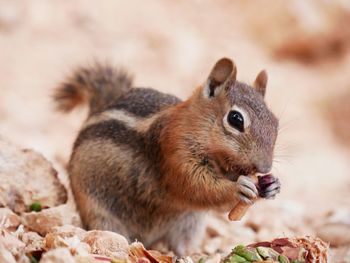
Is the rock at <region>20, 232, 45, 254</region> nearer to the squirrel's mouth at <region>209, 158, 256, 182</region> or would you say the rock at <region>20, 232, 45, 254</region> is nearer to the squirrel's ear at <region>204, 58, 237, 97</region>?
the squirrel's mouth at <region>209, 158, 256, 182</region>

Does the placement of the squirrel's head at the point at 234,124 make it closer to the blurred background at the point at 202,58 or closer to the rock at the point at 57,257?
the rock at the point at 57,257

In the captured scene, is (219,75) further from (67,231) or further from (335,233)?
(335,233)

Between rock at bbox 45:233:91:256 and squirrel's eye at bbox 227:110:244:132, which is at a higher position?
squirrel's eye at bbox 227:110:244:132

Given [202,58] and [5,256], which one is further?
[202,58]

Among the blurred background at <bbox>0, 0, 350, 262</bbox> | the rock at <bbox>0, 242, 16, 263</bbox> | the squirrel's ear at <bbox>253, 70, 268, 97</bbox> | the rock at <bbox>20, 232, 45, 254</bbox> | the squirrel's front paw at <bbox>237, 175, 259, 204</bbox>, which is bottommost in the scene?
the rock at <bbox>0, 242, 16, 263</bbox>

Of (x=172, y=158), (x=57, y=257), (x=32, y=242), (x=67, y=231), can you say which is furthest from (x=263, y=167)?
(x=57, y=257)

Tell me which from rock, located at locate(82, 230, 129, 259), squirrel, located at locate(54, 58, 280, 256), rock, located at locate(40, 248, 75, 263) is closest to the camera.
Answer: rock, located at locate(40, 248, 75, 263)

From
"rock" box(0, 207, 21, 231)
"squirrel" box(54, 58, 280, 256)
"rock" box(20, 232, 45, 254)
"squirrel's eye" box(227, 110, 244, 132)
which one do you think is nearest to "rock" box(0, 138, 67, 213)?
"rock" box(0, 207, 21, 231)

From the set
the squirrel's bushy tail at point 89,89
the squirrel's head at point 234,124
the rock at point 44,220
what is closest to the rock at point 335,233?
the squirrel's head at point 234,124

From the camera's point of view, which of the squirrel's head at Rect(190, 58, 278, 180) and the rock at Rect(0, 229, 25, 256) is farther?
the squirrel's head at Rect(190, 58, 278, 180)
